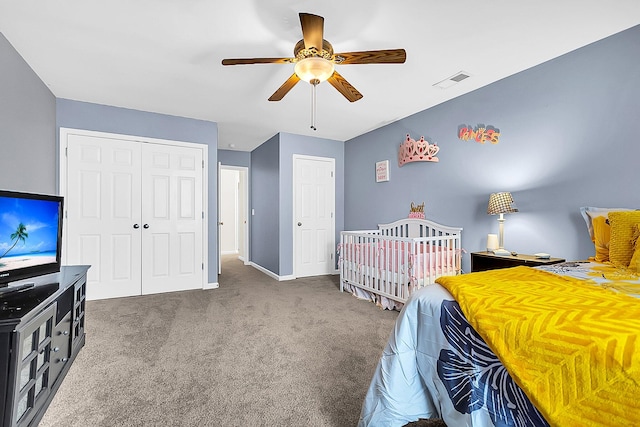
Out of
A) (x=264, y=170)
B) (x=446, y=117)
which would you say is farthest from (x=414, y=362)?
(x=264, y=170)

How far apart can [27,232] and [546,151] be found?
371cm

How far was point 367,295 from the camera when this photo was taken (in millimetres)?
3594

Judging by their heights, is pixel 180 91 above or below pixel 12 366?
above

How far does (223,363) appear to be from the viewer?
2.03 meters

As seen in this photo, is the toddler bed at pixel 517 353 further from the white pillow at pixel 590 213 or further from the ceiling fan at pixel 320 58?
the ceiling fan at pixel 320 58

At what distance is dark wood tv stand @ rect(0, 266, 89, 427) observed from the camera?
116 centimetres

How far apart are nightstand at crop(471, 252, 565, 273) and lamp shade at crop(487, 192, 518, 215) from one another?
1.23ft

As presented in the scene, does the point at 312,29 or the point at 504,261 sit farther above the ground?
the point at 312,29

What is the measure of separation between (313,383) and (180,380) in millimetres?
797

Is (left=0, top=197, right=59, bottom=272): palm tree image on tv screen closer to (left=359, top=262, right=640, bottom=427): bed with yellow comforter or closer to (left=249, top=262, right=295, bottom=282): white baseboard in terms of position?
(left=359, top=262, right=640, bottom=427): bed with yellow comforter

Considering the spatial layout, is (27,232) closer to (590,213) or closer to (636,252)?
(636,252)

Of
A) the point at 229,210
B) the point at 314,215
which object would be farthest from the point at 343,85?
the point at 229,210

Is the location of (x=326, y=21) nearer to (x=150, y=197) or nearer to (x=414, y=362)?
(x=414, y=362)

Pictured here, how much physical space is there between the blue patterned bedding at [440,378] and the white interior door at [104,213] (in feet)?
11.5
